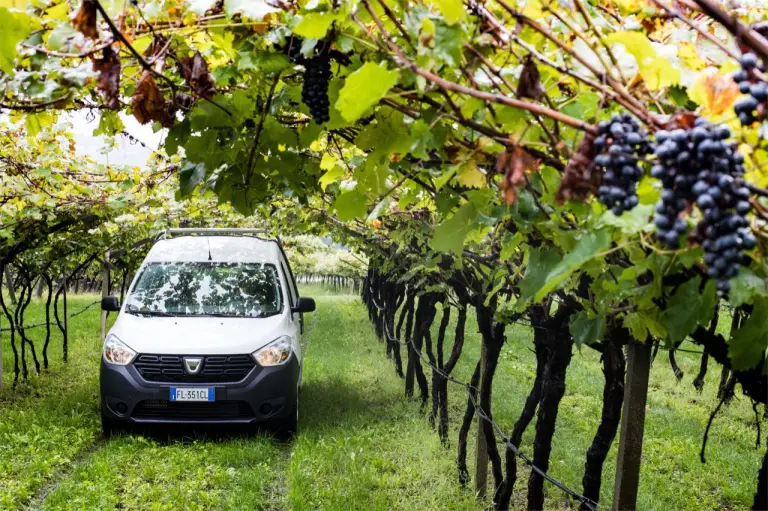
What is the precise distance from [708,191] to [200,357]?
19.3 ft

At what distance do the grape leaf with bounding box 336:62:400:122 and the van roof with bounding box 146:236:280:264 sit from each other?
20.4 feet

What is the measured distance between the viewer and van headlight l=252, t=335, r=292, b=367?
251 inches

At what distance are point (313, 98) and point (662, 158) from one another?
0.97 metres

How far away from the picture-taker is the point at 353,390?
9.48 m

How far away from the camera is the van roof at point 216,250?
24.3 feet

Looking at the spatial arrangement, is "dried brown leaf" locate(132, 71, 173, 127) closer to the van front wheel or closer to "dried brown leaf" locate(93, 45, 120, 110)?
"dried brown leaf" locate(93, 45, 120, 110)

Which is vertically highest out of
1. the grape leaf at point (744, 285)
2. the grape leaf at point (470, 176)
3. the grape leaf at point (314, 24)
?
the grape leaf at point (314, 24)

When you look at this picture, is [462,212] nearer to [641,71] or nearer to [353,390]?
[641,71]

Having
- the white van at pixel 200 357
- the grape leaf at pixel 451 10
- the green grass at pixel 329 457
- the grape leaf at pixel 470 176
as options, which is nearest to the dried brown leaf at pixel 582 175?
the grape leaf at pixel 451 10

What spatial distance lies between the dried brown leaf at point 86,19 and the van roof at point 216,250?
5.98 meters

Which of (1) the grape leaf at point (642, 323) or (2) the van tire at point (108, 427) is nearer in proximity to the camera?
(1) the grape leaf at point (642, 323)

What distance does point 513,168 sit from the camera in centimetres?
127

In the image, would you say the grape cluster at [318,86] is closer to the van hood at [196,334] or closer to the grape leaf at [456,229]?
the grape leaf at [456,229]

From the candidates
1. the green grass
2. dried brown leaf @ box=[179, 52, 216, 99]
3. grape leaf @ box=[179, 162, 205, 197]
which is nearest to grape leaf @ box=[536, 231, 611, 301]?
dried brown leaf @ box=[179, 52, 216, 99]
